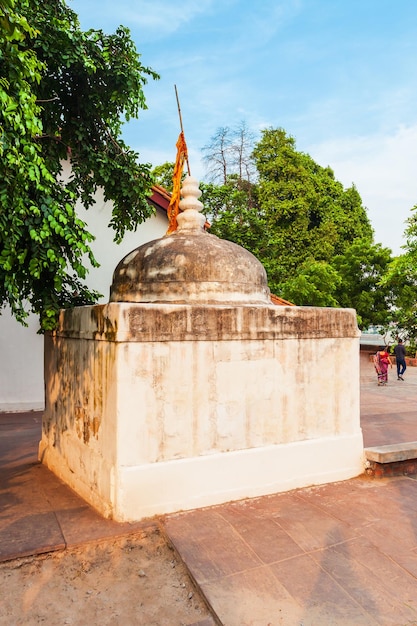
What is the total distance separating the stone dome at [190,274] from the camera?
5234 mm

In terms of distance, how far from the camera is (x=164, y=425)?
4383 mm

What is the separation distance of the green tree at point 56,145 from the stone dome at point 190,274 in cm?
72

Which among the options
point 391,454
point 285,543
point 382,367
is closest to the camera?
point 285,543

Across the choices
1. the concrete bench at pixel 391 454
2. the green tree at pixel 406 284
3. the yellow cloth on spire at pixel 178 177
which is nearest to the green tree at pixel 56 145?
the yellow cloth on spire at pixel 178 177

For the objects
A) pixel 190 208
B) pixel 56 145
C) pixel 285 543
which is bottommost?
pixel 285 543

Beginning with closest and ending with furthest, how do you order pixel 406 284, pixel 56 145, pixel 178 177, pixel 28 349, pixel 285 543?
1. pixel 285 543
2. pixel 178 177
3. pixel 56 145
4. pixel 28 349
5. pixel 406 284

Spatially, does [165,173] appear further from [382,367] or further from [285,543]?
[285,543]

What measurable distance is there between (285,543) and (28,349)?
8.45 meters

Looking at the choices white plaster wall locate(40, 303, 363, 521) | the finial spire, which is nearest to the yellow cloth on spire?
the finial spire

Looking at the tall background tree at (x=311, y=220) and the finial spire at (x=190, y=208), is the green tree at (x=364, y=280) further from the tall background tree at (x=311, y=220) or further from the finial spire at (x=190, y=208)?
the finial spire at (x=190, y=208)

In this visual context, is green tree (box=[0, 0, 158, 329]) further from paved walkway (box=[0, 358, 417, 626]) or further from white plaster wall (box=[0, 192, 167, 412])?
white plaster wall (box=[0, 192, 167, 412])

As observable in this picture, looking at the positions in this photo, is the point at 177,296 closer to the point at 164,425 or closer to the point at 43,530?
the point at 164,425

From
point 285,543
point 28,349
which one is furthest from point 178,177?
point 28,349

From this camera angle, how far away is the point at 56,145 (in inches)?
266
